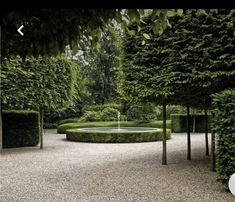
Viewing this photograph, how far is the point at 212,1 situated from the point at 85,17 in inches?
44.4

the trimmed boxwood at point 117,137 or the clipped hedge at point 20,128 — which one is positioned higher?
the clipped hedge at point 20,128

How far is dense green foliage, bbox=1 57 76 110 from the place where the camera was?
38.6 feet

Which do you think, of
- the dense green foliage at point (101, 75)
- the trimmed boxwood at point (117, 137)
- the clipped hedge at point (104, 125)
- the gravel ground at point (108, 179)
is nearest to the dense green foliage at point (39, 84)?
the gravel ground at point (108, 179)

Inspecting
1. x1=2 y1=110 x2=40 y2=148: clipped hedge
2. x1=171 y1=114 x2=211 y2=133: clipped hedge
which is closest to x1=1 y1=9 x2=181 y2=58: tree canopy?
x1=2 y1=110 x2=40 y2=148: clipped hedge

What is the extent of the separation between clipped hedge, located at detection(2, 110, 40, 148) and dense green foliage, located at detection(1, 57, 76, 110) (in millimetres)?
960

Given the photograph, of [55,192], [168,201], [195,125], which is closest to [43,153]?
[55,192]

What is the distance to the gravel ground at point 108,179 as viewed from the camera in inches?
231

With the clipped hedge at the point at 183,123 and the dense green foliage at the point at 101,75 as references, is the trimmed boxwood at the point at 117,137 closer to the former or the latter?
the clipped hedge at the point at 183,123

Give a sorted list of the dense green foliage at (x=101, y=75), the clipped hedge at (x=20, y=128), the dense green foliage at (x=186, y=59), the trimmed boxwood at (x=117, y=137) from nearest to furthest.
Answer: the dense green foliage at (x=186, y=59), the clipped hedge at (x=20, y=128), the trimmed boxwood at (x=117, y=137), the dense green foliage at (x=101, y=75)

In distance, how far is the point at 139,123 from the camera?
23.1 meters

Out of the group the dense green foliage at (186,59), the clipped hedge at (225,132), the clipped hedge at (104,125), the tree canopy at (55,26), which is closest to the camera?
the tree canopy at (55,26)

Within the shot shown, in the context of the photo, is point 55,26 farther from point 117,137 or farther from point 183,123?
point 183,123

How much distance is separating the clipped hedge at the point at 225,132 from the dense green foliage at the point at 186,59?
1.45m

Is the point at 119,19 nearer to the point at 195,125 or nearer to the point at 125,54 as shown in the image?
the point at 125,54
